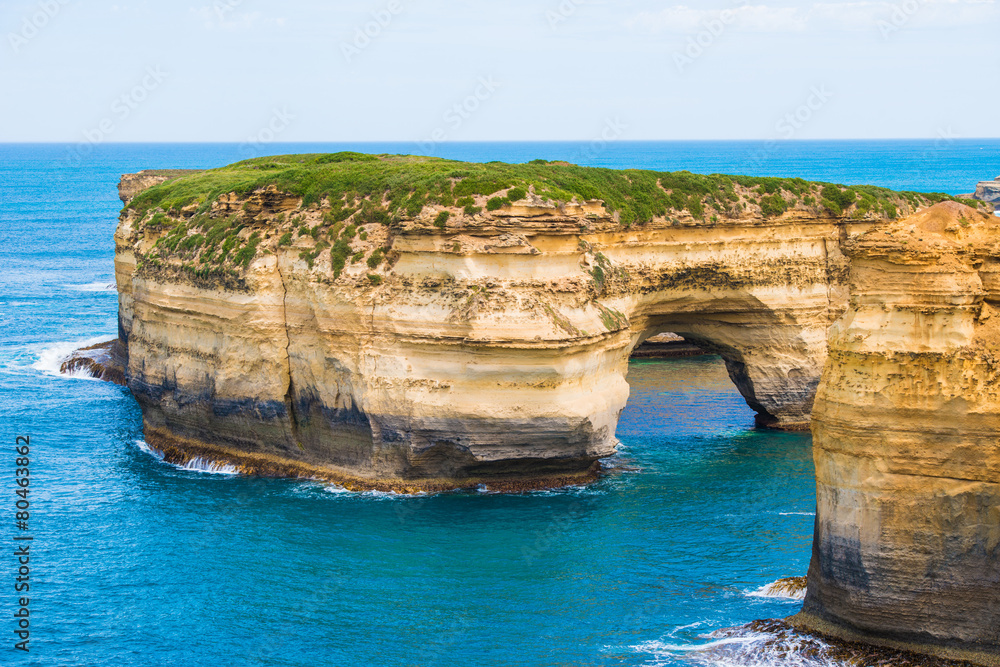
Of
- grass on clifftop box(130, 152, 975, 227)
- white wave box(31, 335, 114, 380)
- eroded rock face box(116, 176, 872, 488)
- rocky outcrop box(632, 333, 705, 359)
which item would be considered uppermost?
grass on clifftop box(130, 152, 975, 227)

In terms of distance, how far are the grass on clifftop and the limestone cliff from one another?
83mm

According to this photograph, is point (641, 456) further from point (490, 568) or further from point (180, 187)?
point (180, 187)

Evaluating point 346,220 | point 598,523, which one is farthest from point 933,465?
point 346,220

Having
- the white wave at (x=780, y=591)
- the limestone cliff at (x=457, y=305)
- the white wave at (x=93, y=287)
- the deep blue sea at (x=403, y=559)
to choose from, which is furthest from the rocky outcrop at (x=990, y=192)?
the white wave at (x=780, y=591)

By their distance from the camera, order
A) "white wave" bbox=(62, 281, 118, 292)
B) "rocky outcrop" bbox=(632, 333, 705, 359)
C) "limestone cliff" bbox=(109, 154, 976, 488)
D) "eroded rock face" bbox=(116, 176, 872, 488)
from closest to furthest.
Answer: "eroded rock face" bbox=(116, 176, 872, 488)
"limestone cliff" bbox=(109, 154, 976, 488)
"rocky outcrop" bbox=(632, 333, 705, 359)
"white wave" bbox=(62, 281, 118, 292)

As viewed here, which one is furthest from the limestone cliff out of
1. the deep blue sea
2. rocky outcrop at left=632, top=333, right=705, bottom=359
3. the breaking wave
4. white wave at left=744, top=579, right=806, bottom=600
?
rocky outcrop at left=632, top=333, right=705, bottom=359

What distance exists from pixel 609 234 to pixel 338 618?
52.8ft

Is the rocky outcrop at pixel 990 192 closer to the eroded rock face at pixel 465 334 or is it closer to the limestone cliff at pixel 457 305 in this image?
the limestone cliff at pixel 457 305

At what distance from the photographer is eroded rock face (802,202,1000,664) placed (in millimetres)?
19672

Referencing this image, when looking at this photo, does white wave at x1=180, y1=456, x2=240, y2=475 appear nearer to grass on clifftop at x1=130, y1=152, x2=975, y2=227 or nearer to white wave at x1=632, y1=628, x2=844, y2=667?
grass on clifftop at x1=130, y1=152, x2=975, y2=227

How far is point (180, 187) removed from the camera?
4306cm

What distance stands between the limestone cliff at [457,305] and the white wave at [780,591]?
840 centimetres

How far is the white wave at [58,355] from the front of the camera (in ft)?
166

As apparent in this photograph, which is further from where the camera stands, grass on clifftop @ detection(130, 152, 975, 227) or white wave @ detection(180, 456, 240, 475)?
white wave @ detection(180, 456, 240, 475)
